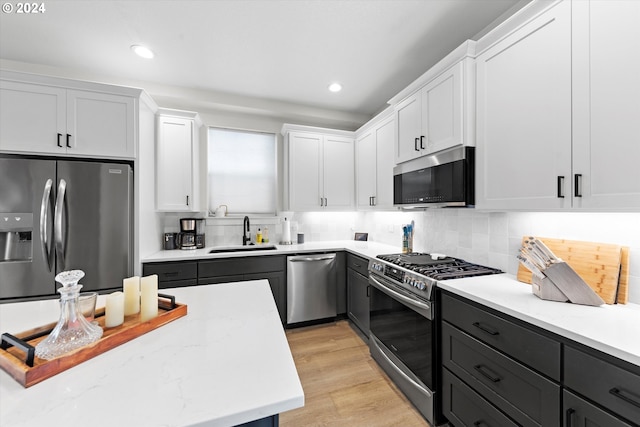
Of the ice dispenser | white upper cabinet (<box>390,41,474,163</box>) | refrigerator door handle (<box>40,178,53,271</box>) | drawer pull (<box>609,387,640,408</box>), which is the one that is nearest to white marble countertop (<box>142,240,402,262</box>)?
refrigerator door handle (<box>40,178,53,271</box>)

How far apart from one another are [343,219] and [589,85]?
2.91 metres

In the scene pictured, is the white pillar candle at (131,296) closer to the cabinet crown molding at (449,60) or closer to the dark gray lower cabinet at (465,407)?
the dark gray lower cabinet at (465,407)

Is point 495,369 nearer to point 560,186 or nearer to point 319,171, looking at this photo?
point 560,186

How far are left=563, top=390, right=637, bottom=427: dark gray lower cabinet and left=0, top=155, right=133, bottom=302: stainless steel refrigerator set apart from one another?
2964 millimetres

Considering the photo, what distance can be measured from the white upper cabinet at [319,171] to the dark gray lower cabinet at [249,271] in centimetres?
81

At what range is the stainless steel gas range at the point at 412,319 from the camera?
167 cm

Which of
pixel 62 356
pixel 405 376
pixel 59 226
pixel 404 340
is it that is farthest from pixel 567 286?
pixel 59 226

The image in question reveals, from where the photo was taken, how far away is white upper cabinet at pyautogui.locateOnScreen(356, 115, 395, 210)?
9.17 feet

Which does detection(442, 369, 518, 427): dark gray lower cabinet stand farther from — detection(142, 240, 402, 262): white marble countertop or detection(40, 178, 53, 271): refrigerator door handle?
detection(40, 178, 53, 271): refrigerator door handle

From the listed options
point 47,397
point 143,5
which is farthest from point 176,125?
point 47,397

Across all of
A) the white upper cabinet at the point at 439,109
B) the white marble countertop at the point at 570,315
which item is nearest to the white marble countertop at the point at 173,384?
the white marble countertop at the point at 570,315

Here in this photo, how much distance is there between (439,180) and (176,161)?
2.70 m

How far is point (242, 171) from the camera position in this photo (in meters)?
3.51

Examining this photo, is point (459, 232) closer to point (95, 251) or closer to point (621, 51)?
point (621, 51)
